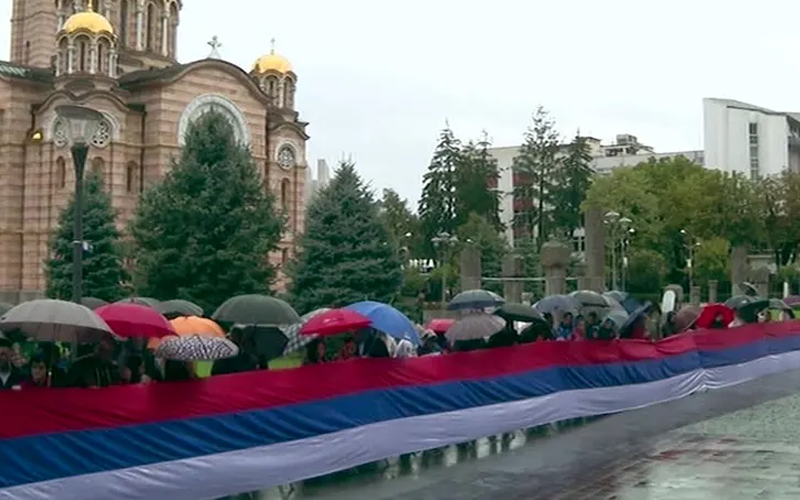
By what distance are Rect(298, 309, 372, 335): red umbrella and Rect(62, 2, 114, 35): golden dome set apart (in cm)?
4169

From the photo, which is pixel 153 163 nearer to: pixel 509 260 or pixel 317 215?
pixel 317 215

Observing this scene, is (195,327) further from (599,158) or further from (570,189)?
(599,158)

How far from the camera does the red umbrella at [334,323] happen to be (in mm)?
11680

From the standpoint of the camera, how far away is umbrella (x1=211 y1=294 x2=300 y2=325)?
Result: 13328 millimetres

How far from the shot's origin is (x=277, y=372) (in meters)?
10.7

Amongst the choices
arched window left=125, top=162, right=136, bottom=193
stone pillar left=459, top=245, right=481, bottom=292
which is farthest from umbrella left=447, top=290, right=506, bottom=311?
arched window left=125, top=162, right=136, bottom=193

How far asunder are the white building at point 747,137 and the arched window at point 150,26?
5451 centimetres

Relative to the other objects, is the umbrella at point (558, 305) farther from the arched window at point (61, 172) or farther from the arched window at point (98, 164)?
the arched window at point (61, 172)

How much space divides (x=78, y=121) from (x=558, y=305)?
411 inches

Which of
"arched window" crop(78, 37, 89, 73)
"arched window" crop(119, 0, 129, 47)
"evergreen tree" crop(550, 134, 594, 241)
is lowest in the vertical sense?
"evergreen tree" crop(550, 134, 594, 241)

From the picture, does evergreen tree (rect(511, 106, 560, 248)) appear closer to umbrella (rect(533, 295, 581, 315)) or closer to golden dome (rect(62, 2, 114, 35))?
golden dome (rect(62, 2, 114, 35))

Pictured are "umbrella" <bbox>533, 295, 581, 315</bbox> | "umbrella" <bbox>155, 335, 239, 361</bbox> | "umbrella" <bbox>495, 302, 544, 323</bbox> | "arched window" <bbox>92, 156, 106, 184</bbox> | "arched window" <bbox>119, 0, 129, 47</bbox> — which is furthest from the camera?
"arched window" <bbox>119, 0, 129, 47</bbox>

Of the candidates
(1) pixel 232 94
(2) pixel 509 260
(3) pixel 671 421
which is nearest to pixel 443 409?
(3) pixel 671 421

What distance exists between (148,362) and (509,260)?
22.9 m
